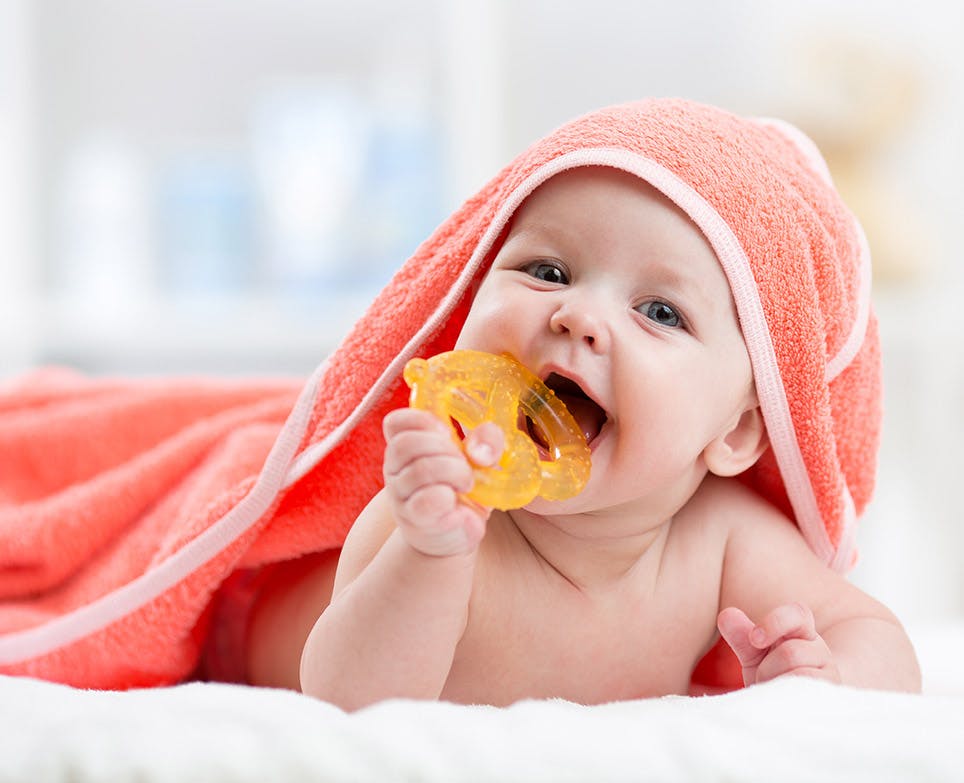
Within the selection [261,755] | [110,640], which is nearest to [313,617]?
[110,640]

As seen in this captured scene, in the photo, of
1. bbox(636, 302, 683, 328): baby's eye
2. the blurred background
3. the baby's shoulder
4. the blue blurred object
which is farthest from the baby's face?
the blue blurred object

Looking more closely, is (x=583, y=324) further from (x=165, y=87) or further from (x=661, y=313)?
(x=165, y=87)

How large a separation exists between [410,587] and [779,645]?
0.23m

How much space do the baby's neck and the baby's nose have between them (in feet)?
0.46

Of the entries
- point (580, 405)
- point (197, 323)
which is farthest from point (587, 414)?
point (197, 323)

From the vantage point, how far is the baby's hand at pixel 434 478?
2.03ft

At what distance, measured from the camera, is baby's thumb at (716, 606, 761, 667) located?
29.0 inches

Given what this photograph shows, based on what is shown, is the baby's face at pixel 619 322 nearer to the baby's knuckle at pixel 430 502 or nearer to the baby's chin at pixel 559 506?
the baby's chin at pixel 559 506

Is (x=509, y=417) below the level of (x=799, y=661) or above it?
above

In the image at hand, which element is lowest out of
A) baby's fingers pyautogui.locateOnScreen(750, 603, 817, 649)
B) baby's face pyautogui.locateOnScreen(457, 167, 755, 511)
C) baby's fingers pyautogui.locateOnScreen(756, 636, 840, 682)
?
baby's fingers pyautogui.locateOnScreen(756, 636, 840, 682)

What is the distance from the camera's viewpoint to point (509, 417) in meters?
0.67

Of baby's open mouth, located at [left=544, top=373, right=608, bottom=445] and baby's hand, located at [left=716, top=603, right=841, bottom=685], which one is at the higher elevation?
baby's open mouth, located at [left=544, top=373, right=608, bottom=445]

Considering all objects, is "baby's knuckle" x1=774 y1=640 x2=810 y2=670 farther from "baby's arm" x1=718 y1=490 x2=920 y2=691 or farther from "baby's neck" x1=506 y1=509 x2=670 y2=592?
"baby's neck" x1=506 y1=509 x2=670 y2=592

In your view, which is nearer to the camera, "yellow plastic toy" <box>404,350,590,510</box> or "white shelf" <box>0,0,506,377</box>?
"yellow plastic toy" <box>404,350,590,510</box>
